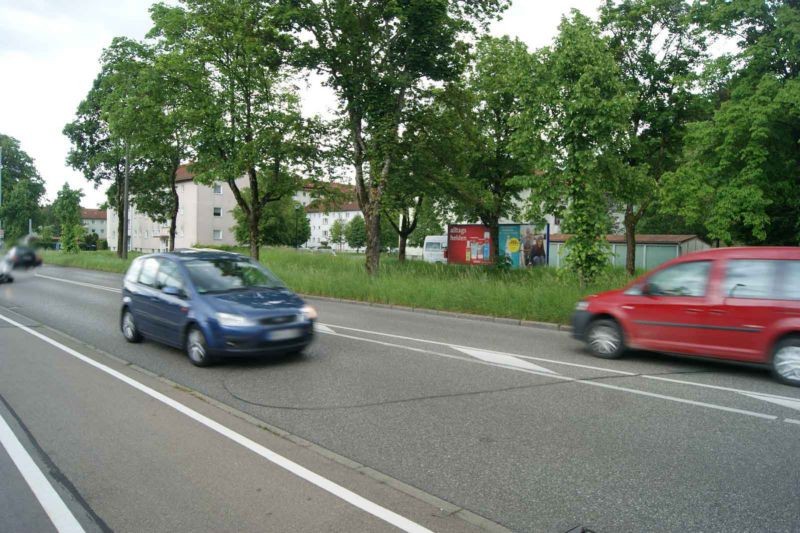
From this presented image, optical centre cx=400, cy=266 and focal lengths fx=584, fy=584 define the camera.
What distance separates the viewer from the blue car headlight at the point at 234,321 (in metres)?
8.04

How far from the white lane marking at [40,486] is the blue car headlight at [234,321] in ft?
9.53

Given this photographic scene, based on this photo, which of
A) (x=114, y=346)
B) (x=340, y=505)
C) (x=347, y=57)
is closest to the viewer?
(x=340, y=505)

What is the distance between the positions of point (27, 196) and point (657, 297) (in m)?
8.54

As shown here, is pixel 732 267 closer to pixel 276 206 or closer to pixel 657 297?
pixel 657 297

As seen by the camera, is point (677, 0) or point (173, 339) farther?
point (677, 0)

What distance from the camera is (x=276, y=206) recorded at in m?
61.7

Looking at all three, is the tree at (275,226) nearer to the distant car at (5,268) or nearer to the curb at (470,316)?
the curb at (470,316)

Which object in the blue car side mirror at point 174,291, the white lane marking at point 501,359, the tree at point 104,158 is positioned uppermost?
the tree at point 104,158

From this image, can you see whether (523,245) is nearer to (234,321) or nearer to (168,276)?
(168,276)

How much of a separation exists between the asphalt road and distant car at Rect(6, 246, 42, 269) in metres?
0.07

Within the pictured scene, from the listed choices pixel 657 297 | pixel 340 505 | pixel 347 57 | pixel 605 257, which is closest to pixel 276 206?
pixel 347 57

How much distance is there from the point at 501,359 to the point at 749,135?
816 inches

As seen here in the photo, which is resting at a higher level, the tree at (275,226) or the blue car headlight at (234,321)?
the tree at (275,226)

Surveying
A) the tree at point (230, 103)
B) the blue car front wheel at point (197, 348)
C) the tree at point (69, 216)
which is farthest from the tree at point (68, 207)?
the tree at point (230, 103)
